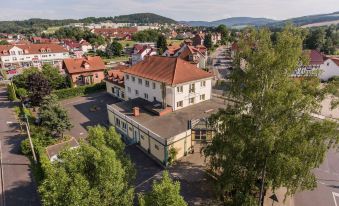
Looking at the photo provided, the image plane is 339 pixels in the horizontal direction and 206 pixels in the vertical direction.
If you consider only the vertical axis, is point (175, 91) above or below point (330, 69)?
below

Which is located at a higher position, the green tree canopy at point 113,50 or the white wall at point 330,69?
the green tree canopy at point 113,50

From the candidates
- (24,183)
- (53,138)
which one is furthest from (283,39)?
(53,138)

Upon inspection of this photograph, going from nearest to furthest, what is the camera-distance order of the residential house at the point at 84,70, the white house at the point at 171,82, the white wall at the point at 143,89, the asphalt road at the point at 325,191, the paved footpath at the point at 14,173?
1. the asphalt road at the point at 325,191
2. the paved footpath at the point at 14,173
3. the white house at the point at 171,82
4. the white wall at the point at 143,89
5. the residential house at the point at 84,70

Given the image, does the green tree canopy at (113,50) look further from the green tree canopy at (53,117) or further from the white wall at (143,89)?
the green tree canopy at (53,117)

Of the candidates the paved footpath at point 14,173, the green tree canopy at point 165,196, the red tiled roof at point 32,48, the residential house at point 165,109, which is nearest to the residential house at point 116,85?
the residential house at point 165,109

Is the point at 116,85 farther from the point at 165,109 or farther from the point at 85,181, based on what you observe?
the point at 85,181

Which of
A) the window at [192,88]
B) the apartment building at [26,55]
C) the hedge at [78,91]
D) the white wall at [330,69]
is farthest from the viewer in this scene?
the apartment building at [26,55]

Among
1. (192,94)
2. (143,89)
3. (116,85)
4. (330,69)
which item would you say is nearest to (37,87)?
(116,85)

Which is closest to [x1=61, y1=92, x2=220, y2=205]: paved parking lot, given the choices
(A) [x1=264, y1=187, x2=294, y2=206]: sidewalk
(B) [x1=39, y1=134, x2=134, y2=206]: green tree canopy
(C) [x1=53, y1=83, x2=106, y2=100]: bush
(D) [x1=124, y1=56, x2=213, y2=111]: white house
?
(A) [x1=264, y1=187, x2=294, y2=206]: sidewalk
